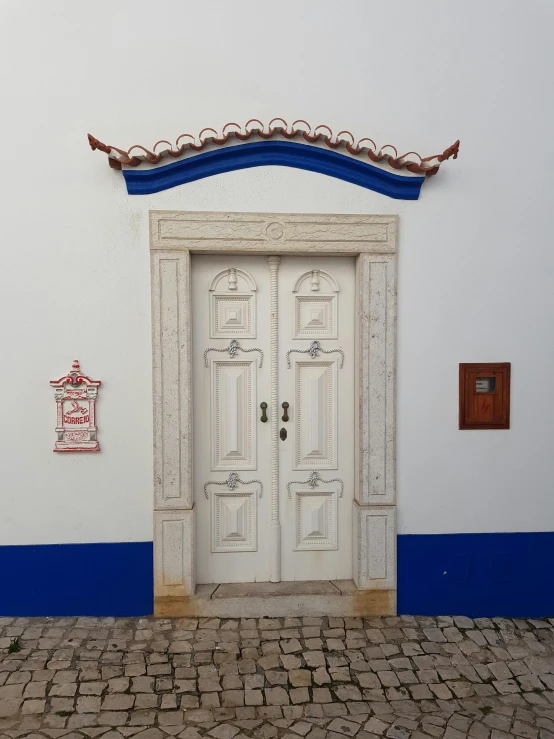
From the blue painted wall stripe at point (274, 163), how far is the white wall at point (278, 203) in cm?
7

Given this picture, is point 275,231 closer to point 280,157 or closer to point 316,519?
point 280,157

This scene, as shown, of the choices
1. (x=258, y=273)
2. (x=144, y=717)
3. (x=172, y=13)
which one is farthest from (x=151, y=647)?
(x=172, y=13)

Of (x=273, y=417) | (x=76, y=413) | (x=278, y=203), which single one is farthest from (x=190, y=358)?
(x=278, y=203)

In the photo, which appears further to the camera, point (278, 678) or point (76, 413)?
point (76, 413)

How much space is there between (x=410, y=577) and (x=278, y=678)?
1147 millimetres

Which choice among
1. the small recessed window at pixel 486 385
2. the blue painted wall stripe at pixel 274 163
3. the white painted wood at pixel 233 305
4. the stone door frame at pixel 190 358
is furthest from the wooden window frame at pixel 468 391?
the white painted wood at pixel 233 305

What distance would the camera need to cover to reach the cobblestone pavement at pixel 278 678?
2787mm

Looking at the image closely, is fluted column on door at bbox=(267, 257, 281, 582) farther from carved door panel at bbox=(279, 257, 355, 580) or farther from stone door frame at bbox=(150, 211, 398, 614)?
stone door frame at bbox=(150, 211, 398, 614)

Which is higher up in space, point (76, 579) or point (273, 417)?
point (273, 417)

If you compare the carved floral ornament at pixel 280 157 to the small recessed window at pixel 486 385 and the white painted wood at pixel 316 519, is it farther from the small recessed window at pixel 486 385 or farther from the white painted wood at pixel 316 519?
the white painted wood at pixel 316 519

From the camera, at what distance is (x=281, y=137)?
11.6 ft

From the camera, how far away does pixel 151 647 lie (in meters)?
3.38

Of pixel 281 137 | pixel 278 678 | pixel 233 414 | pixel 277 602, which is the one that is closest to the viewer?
pixel 278 678

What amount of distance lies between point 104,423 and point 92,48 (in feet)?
7.80
